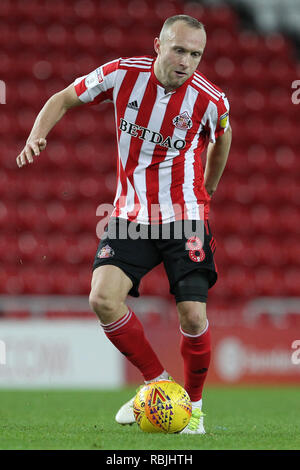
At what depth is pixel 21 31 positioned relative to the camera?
13062 mm

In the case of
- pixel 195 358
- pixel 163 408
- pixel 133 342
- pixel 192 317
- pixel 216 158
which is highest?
pixel 216 158

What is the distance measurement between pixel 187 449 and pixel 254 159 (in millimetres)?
9530

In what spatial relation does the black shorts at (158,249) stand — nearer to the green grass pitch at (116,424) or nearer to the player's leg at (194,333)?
the player's leg at (194,333)

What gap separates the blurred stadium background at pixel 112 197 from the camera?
345 inches

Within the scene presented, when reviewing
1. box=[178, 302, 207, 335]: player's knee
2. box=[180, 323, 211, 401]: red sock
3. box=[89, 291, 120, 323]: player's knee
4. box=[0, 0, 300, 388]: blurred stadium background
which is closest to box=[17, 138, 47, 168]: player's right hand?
box=[89, 291, 120, 323]: player's knee

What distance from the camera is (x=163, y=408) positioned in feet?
13.1

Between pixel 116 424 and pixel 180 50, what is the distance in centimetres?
206

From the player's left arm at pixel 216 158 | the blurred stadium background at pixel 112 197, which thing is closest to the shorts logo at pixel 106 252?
the player's left arm at pixel 216 158

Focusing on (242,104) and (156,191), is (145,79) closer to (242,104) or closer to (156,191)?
(156,191)

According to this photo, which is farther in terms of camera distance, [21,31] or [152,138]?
[21,31]

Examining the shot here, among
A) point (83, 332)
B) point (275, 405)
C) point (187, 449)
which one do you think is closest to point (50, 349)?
point (83, 332)

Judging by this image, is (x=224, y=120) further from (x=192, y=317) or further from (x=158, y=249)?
(x=192, y=317)

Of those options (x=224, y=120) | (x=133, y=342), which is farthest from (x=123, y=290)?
(x=224, y=120)

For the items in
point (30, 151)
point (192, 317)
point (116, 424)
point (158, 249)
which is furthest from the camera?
point (116, 424)
